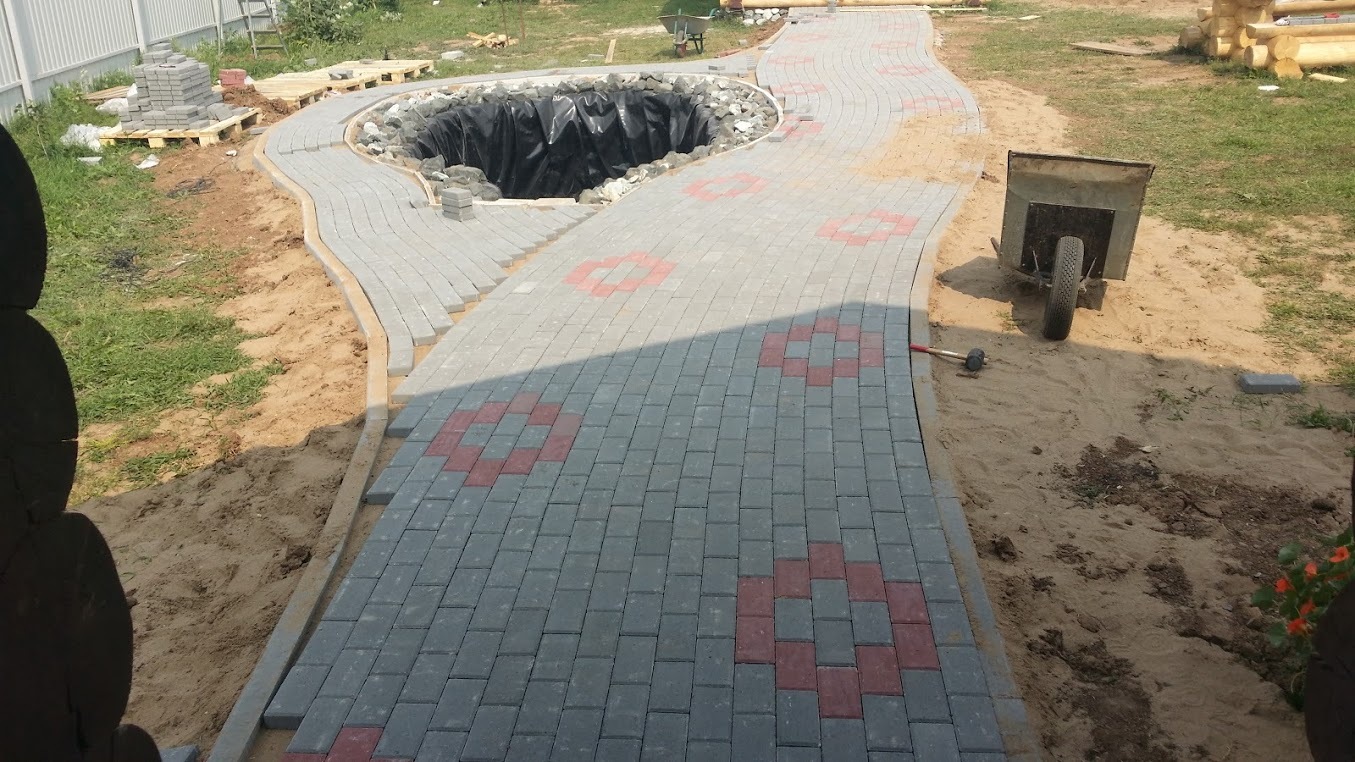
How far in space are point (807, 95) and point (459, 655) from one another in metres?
12.2

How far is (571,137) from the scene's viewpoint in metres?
15.3

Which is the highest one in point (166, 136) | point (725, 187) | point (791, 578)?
point (166, 136)

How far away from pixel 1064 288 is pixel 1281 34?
11.2 meters

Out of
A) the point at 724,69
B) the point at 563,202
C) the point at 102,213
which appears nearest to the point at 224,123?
the point at 102,213

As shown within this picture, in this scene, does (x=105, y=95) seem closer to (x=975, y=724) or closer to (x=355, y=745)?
(x=355, y=745)

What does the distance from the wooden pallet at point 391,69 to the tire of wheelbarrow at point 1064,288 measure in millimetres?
13379

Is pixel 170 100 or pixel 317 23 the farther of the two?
pixel 317 23

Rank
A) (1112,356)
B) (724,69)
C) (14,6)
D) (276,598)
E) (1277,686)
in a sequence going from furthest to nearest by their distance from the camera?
(724,69) < (14,6) < (1112,356) < (276,598) < (1277,686)

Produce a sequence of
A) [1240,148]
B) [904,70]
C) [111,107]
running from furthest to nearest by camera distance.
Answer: [904,70] → [111,107] → [1240,148]

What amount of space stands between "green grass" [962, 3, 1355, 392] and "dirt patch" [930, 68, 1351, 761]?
386 millimetres

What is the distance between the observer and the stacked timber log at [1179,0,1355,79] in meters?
14.8

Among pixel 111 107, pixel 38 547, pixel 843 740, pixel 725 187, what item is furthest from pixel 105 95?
pixel 38 547

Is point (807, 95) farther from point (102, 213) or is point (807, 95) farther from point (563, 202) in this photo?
point (102, 213)

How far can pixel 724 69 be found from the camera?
16.8 metres
